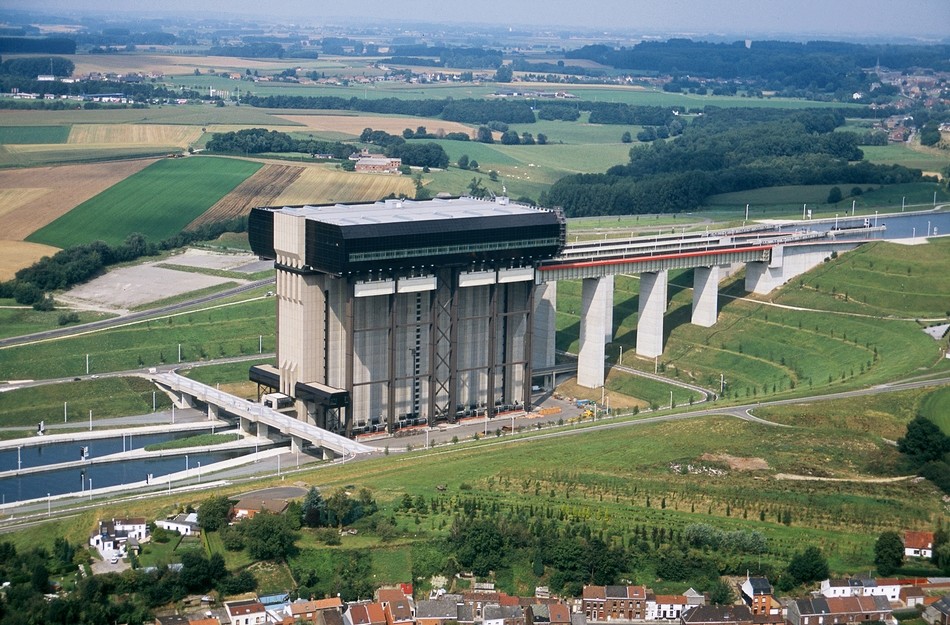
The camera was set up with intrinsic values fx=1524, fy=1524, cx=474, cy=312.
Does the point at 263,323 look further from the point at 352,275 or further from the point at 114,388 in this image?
the point at 352,275

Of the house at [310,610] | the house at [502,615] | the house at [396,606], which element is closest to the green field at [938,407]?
the house at [502,615]

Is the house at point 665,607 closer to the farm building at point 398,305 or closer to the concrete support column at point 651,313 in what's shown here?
the farm building at point 398,305

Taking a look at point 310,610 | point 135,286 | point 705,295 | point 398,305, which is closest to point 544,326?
point 705,295

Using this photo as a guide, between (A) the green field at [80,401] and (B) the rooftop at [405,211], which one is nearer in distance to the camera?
(B) the rooftop at [405,211]

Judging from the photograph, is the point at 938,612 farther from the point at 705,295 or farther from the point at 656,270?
the point at 705,295

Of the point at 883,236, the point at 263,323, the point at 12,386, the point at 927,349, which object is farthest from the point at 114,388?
the point at 883,236

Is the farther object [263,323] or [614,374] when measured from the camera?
[263,323]
